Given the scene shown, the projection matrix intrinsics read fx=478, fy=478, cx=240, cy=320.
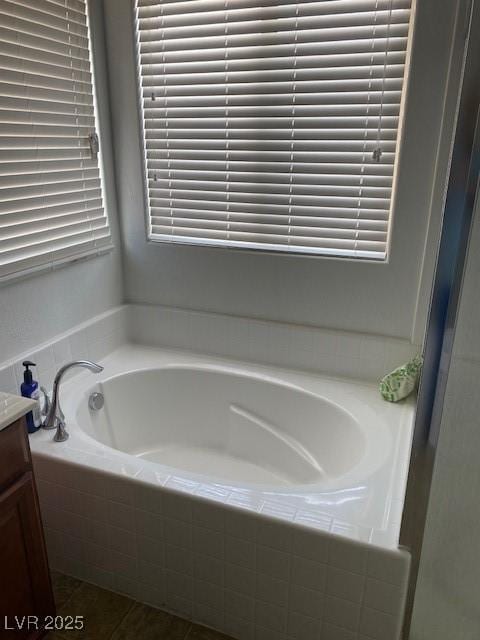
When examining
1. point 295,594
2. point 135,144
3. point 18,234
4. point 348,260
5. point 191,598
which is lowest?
point 191,598

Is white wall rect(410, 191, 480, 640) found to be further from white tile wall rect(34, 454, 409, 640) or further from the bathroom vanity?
the bathroom vanity

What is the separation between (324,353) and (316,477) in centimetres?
53

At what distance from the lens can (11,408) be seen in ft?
4.07

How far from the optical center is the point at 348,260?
199cm

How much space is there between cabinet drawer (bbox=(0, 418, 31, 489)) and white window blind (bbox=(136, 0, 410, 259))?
124 centimetres

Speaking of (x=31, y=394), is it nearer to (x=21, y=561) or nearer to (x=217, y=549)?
(x=21, y=561)

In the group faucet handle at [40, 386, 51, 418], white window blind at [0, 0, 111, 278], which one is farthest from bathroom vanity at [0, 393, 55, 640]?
white window blind at [0, 0, 111, 278]

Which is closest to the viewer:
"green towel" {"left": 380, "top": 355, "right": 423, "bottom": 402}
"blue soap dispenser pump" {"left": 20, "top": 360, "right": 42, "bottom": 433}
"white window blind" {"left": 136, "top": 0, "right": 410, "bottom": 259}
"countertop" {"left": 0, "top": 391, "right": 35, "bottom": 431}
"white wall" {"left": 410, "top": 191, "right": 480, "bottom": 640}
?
"white wall" {"left": 410, "top": 191, "right": 480, "bottom": 640}

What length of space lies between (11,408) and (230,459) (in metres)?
1.16

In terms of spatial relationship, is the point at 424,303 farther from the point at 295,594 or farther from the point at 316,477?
the point at 295,594

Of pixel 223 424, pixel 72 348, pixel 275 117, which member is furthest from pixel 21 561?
pixel 275 117

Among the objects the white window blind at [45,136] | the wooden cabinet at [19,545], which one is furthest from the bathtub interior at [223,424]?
the white window blind at [45,136]

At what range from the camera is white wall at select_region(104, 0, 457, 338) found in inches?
67.0

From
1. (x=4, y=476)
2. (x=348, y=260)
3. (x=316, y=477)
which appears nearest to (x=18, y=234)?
(x=4, y=476)
